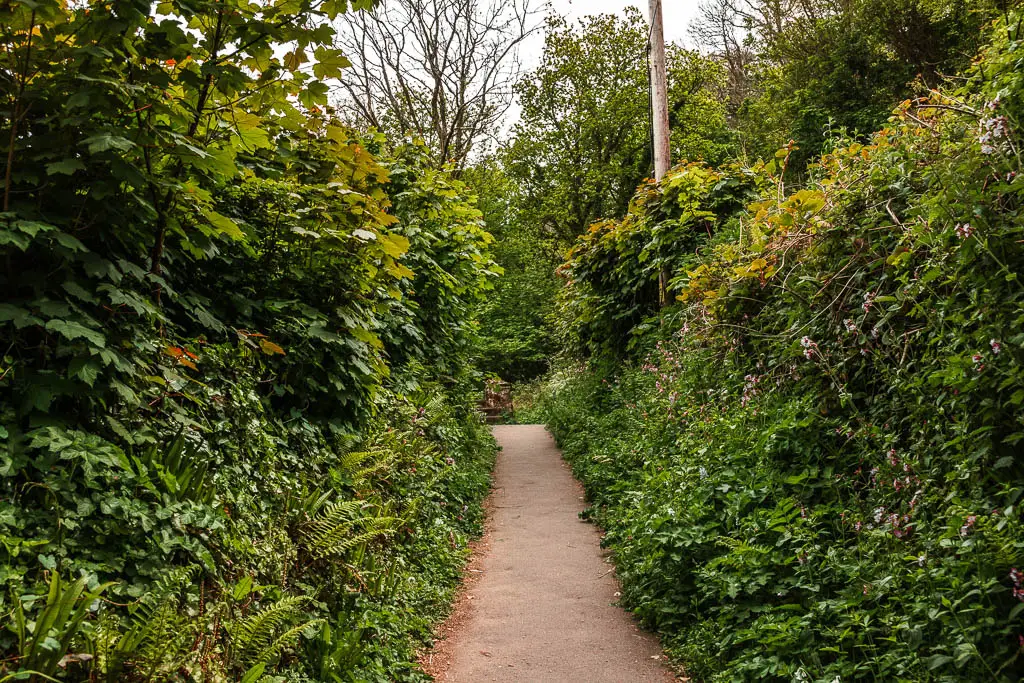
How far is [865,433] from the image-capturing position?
4.57 metres

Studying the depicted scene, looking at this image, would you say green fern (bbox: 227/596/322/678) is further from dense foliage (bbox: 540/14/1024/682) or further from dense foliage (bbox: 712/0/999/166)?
dense foliage (bbox: 712/0/999/166)

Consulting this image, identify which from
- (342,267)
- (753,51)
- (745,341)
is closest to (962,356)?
(745,341)

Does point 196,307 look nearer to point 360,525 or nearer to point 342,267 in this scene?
point 342,267

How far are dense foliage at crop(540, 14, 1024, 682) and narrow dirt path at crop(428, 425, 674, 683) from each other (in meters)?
0.38

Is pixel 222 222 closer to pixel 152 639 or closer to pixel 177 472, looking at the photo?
pixel 177 472

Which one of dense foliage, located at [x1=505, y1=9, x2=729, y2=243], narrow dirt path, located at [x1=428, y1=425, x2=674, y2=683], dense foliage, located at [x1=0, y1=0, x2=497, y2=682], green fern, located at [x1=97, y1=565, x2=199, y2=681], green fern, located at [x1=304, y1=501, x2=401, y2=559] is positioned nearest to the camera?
green fern, located at [x1=97, y1=565, x2=199, y2=681]

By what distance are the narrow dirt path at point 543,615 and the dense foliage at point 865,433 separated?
377 mm

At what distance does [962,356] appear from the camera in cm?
374

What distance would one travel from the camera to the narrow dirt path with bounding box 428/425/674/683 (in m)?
5.25

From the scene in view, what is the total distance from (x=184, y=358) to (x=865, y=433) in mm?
4371

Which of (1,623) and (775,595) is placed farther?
(775,595)

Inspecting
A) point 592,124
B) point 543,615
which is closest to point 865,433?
point 543,615

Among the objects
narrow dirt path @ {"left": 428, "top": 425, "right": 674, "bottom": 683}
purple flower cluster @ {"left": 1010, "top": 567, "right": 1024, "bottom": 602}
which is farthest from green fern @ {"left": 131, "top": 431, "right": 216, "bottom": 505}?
purple flower cluster @ {"left": 1010, "top": 567, "right": 1024, "bottom": 602}

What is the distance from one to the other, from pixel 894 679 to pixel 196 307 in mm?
4579
